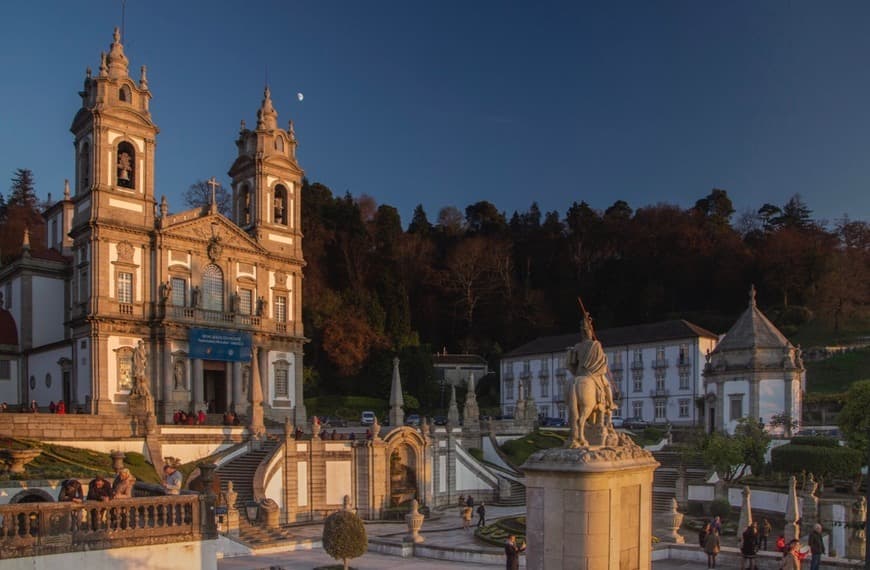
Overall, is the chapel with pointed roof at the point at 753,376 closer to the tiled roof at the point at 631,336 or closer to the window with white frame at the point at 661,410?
the tiled roof at the point at 631,336

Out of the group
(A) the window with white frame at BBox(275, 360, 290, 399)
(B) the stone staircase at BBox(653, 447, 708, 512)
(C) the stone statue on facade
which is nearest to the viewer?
(C) the stone statue on facade

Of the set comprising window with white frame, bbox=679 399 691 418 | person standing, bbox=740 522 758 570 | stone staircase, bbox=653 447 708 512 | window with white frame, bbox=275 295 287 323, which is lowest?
stone staircase, bbox=653 447 708 512

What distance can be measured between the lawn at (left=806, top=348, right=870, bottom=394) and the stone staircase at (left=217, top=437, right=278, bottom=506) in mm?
43103

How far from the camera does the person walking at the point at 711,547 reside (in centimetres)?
1825

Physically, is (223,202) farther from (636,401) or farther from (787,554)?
(787,554)

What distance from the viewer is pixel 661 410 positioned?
6125cm

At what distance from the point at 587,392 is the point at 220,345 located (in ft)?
109

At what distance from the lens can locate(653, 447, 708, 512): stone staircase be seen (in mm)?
36469

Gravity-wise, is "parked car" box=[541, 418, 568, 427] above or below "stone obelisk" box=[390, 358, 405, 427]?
below

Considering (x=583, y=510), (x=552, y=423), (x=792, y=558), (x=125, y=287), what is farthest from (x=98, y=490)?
(x=552, y=423)

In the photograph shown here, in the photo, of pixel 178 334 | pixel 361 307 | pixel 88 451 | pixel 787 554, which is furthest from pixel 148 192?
pixel 787 554

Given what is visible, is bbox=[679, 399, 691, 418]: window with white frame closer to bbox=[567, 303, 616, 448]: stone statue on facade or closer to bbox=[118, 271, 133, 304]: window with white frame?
bbox=[118, 271, 133, 304]: window with white frame

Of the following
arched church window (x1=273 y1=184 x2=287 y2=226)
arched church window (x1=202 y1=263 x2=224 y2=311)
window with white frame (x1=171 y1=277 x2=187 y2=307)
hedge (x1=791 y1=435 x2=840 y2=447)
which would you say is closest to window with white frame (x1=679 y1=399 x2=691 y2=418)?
hedge (x1=791 y1=435 x2=840 y2=447)

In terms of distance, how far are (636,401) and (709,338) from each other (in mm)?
7609
